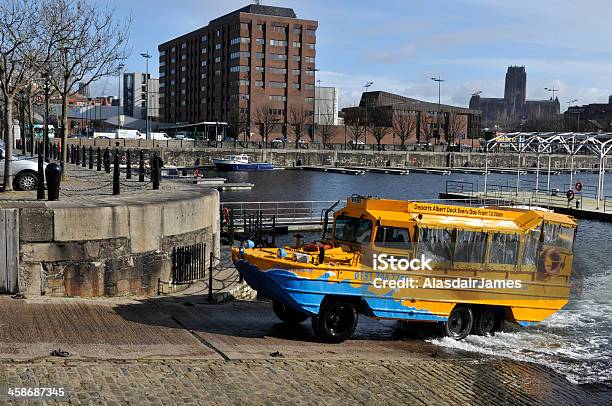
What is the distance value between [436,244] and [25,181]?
12240mm

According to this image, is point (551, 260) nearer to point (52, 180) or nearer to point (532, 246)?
point (532, 246)

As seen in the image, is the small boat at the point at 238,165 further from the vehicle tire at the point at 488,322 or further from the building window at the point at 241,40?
the vehicle tire at the point at 488,322

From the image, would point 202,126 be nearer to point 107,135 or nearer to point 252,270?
point 107,135

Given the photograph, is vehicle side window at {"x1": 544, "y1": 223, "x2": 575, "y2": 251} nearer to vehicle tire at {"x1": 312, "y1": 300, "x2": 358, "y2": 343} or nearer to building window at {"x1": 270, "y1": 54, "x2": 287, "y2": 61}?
vehicle tire at {"x1": 312, "y1": 300, "x2": 358, "y2": 343}

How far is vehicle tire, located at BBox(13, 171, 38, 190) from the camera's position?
20.8 meters

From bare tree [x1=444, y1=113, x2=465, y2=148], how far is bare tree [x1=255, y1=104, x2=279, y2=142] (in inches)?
1804

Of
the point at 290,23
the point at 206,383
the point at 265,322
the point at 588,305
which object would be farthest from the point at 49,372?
the point at 290,23

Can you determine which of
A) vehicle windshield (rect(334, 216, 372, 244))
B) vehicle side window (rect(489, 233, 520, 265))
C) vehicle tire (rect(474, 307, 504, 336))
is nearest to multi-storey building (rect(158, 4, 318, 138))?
vehicle side window (rect(489, 233, 520, 265))

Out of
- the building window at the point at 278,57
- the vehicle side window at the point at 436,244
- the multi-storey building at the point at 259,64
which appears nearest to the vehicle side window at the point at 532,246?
the vehicle side window at the point at 436,244

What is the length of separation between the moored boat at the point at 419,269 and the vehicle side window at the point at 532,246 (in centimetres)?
2

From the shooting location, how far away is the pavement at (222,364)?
1054cm

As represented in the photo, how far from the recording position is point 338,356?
44.4ft

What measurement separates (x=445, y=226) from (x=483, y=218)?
134 centimetres

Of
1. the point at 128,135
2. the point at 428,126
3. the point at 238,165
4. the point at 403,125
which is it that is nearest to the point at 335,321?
the point at 238,165
